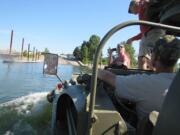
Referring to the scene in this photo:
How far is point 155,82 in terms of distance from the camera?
3201mm

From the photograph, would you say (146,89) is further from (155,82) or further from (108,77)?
(108,77)

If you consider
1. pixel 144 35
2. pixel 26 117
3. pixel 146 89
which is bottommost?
pixel 26 117

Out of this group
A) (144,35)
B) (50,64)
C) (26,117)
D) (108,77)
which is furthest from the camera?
(26,117)

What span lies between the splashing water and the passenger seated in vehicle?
11.0 ft

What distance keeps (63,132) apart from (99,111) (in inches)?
75.1

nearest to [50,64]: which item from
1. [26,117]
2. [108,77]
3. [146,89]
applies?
[108,77]

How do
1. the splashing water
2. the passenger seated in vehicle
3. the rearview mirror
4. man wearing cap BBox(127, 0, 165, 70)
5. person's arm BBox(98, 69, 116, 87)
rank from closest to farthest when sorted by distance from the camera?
the passenger seated in vehicle < person's arm BBox(98, 69, 116, 87) < the rearview mirror < man wearing cap BBox(127, 0, 165, 70) < the splashing water

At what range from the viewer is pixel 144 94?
128 inches

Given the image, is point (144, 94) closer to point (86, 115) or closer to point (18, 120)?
point (86, 115)

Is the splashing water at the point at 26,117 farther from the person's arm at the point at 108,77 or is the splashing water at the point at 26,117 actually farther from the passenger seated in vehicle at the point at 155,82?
the passenger seated in vehicle at the point at 155,82

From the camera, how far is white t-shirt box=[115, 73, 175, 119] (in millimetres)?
3199

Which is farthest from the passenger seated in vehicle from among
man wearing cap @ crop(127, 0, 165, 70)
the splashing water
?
the splashing water

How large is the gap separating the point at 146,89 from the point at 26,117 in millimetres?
4907

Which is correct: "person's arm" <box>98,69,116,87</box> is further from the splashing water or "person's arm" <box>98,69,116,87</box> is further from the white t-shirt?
the splashing water
